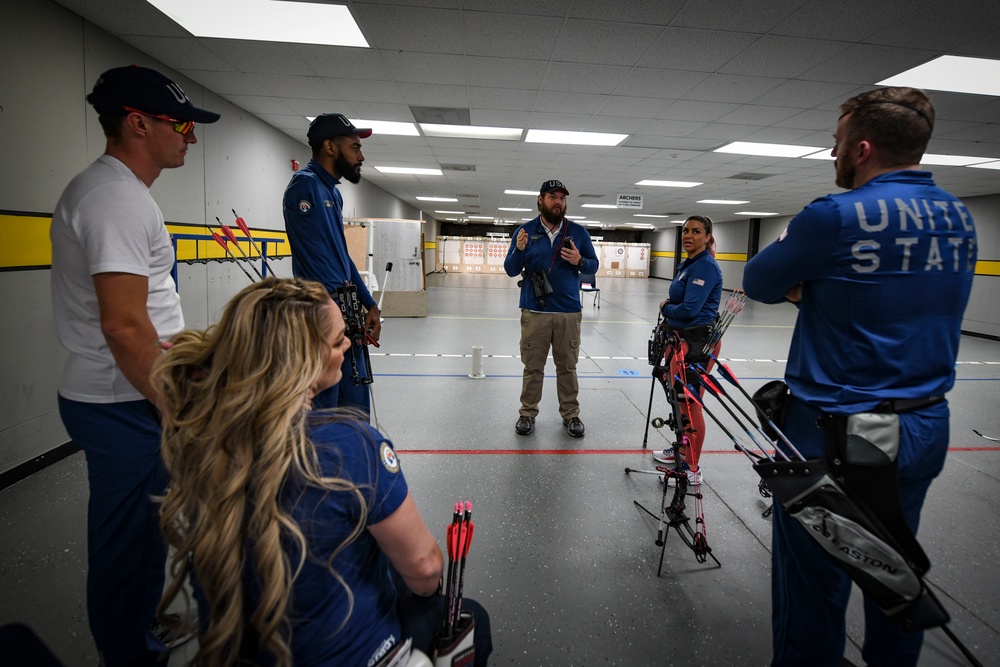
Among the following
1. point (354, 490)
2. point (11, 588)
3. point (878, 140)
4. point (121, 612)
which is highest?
point (878, 140)

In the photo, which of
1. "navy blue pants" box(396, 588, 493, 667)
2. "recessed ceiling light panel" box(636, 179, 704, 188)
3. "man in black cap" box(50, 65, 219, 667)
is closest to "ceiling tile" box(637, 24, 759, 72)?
"man in black cap" box(50, 65, 219, 667)

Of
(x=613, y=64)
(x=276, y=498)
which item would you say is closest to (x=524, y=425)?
(x=276, y=498)

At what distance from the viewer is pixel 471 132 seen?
21.1 ft

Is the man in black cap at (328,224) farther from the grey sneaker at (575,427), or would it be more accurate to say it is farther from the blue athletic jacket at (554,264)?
the grey sneaker at (575,427)

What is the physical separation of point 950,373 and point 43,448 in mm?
4483

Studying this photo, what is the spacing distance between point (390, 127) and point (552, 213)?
3930mm

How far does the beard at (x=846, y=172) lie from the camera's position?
1.26 m

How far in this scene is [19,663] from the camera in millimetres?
696

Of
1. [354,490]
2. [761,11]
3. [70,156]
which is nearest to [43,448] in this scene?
[70,156]

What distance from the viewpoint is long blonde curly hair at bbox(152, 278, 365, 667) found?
29.5 inches

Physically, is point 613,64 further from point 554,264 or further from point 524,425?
point 524,425

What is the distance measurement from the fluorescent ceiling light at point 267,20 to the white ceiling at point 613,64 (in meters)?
0.12

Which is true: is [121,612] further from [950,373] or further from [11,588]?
[950,373]

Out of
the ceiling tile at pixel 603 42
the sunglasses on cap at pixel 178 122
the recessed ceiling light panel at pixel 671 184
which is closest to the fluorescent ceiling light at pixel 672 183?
the recessed ceiling light panel at pixel 671 184
